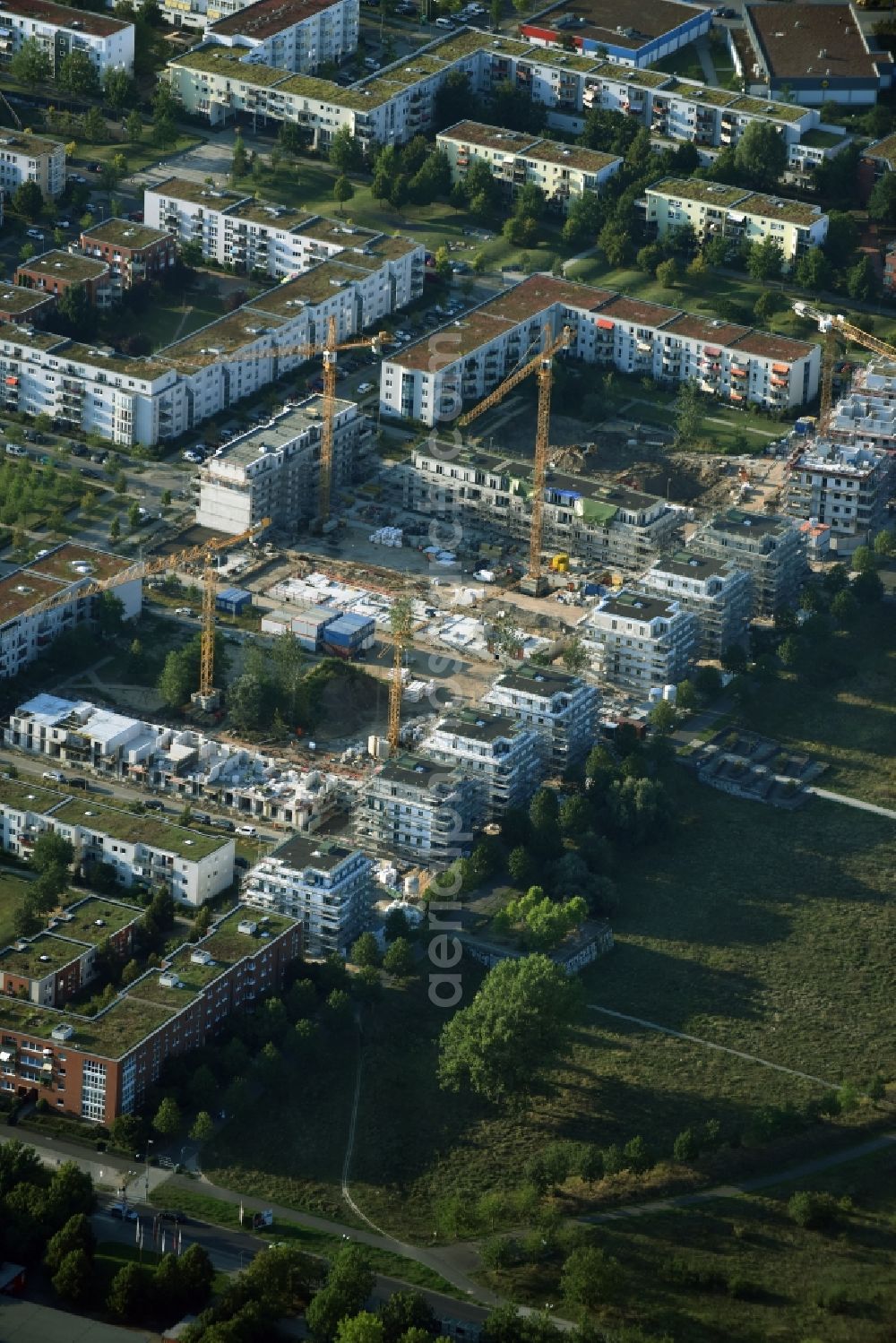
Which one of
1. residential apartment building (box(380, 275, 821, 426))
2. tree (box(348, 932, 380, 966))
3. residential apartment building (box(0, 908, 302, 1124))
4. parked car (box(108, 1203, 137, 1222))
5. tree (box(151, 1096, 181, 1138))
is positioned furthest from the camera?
residential apartment building (box(380, 275, 821, 426))

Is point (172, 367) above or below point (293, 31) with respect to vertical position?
below

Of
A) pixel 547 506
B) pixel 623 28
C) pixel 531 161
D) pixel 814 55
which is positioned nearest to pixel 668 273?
pixel 531 161

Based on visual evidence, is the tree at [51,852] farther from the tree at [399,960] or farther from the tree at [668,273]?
the tree at [668,273]

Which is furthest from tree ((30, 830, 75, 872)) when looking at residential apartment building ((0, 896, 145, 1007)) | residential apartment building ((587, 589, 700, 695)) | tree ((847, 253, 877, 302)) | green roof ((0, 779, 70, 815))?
tree ((847, 253, 877, 302))

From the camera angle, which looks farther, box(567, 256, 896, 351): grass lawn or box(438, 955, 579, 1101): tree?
box(567, 256, 896, 351): grass lawn

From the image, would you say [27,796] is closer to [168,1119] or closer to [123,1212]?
[168,1119]

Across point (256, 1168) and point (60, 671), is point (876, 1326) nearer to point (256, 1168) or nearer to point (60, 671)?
point (256, 1168)

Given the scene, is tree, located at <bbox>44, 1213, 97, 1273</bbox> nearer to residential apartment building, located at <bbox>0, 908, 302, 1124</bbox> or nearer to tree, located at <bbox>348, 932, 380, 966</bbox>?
residential apartment building, located at <bbox>0, 908, 302, 1124</bbox>
